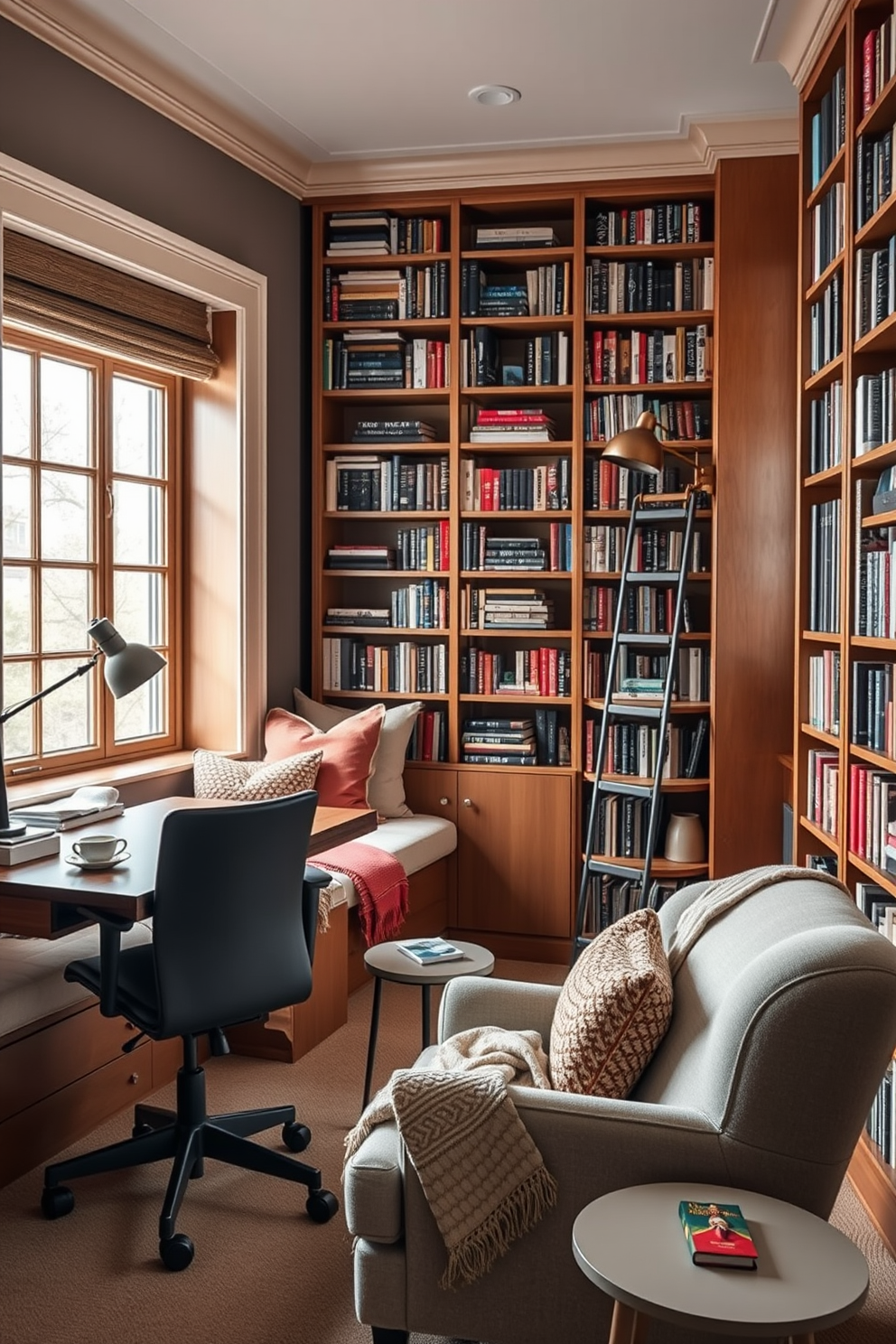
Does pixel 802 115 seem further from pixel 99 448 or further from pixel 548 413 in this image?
pixel 99 448

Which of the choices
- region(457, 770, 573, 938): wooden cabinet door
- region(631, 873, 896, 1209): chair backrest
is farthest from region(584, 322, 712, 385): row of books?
region(631, 873, 896, 1209): chair backrest

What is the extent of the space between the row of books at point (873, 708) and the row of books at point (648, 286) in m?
2.11

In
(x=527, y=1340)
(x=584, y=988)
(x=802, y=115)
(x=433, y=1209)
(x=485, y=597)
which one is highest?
(x=802, y=115)

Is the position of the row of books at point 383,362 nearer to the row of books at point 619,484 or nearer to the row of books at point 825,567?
the row of books at point 619,484

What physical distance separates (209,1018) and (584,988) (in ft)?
3.01

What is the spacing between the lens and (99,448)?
4.18 m

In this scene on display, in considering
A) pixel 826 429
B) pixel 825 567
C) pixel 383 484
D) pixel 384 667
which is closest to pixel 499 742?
pixel 384 667

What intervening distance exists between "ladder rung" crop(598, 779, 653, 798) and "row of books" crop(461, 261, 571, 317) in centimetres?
184

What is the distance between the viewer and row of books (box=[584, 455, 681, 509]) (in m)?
4.82

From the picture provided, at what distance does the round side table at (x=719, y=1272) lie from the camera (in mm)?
1532

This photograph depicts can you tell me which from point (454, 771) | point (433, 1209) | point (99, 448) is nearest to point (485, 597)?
point (454, 771)

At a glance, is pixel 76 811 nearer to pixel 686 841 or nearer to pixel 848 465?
pixel 848 465

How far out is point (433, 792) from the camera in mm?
5023

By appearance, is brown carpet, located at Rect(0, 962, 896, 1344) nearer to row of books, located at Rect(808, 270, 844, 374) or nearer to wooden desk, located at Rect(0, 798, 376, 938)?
wooden desk, located at Rect(0, 798, 376, 938)
